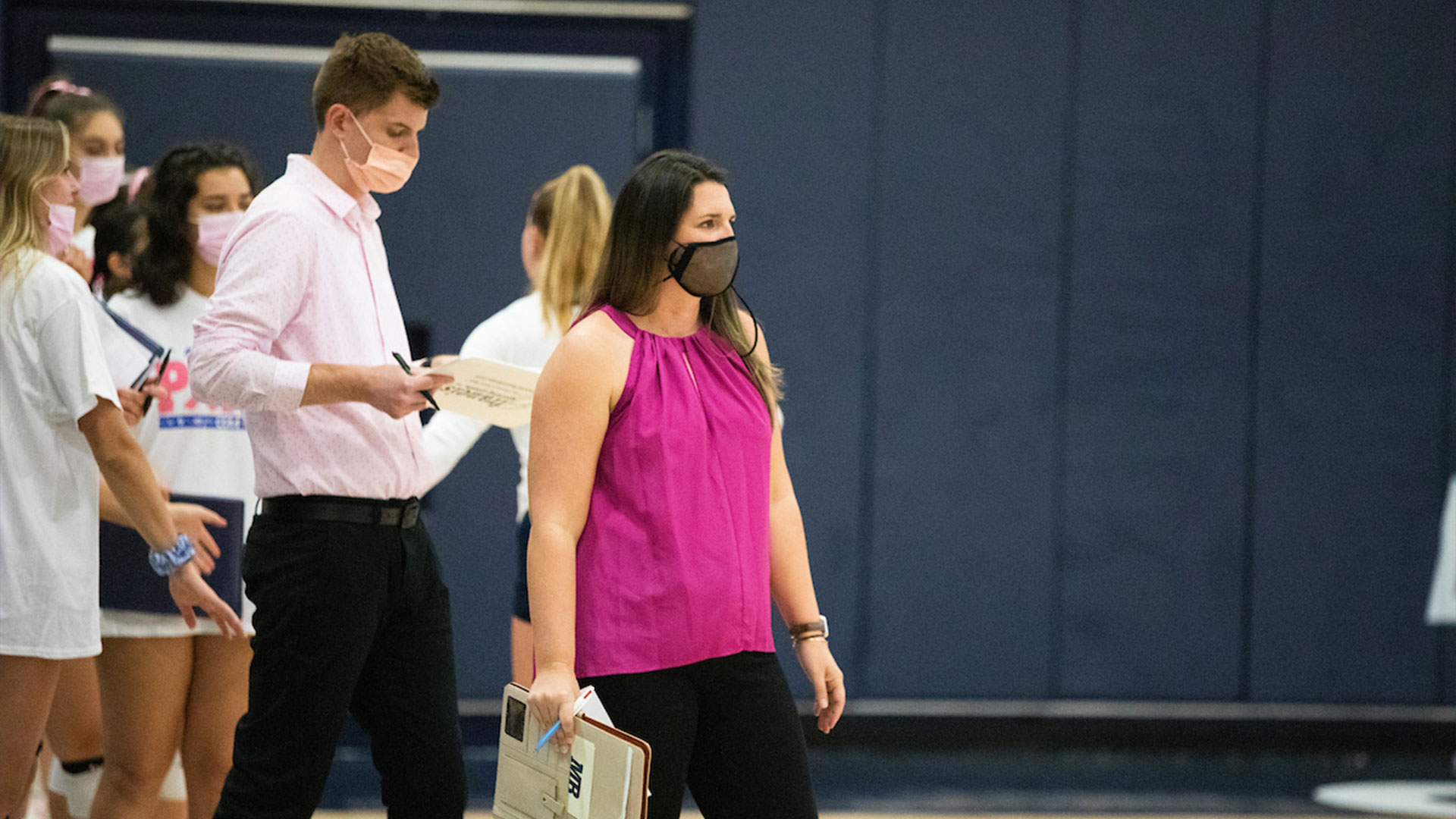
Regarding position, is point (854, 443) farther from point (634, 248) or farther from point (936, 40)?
point (634, 248)

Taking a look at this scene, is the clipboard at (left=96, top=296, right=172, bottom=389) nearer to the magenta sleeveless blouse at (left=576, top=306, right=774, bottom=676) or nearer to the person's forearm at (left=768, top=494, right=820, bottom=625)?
the magenta sleeveless blouse at (left=576, top=306, right=774, bottom=676)

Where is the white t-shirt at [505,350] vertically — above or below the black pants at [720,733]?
above

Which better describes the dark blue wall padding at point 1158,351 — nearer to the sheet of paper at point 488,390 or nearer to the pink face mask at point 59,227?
the sheet of paper at point 488,390

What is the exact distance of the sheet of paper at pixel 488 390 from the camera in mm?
2254

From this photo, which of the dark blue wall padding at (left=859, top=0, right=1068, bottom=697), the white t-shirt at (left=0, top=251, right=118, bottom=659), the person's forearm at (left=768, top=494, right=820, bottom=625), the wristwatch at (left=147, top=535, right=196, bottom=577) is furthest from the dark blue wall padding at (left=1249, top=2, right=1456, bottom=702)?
the white t-shirt at (left=0, top=251, right=118, bottom=659)

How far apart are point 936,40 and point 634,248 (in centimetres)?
342

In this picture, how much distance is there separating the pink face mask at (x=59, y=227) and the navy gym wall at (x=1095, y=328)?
8.45 feet

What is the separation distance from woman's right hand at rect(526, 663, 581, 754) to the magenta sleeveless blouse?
0.25ft

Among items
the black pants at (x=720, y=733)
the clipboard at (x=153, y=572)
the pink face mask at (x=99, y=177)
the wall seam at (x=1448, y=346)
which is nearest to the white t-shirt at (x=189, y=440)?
the clipboard at (x=153, y=572)

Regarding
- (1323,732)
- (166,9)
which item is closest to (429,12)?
(166,9)

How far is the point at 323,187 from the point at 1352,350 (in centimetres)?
426

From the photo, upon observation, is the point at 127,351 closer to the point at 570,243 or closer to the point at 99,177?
the point at 99,177

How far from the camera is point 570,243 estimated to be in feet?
10.7

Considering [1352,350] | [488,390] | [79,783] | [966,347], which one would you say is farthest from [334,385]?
[1352,350]
